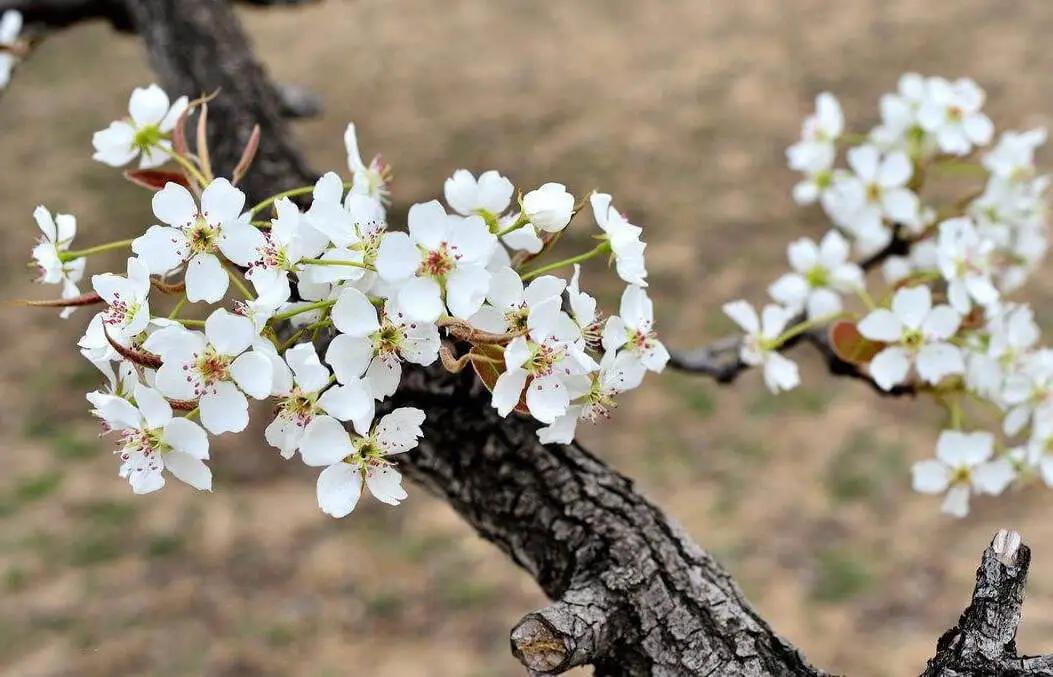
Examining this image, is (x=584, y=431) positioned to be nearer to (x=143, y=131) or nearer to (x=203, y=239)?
(x=143, y=131)

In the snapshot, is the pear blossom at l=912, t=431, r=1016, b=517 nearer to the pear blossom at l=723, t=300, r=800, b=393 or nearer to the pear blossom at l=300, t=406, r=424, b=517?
the pear blossom at l=723, t=300, r=800, b=393

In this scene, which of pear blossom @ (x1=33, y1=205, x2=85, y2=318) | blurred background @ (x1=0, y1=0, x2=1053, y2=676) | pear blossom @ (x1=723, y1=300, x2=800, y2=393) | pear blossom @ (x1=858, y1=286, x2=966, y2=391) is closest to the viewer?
pear blossom @ (x1=33, y1=205, x2=85, y2=318)

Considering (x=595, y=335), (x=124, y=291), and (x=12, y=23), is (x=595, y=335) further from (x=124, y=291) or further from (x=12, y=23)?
(x=12, y=23)

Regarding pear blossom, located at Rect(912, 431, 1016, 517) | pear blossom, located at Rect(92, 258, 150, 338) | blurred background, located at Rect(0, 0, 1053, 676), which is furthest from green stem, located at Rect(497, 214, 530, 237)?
blurred background, located at Rect(0, 0, 1053, 676)

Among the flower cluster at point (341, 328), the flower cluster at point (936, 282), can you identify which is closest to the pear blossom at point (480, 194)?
the flower cluster at point (341, 328)

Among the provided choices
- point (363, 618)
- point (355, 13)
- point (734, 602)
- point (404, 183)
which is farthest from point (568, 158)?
point (734, 602)

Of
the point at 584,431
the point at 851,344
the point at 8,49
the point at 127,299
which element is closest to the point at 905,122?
the point at 851,344

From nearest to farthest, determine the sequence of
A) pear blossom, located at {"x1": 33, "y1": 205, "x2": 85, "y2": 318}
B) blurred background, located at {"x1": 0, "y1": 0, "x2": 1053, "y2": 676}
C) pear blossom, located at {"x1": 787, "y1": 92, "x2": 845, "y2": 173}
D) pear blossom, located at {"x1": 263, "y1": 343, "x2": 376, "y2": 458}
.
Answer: pear blossom, located at {"x1": 263, "y1": 343, "x2": 376, "y2": 458} < pear blossom, located at {"x1": 33, "y1": 205, "x2": 85, "y2": 318} < pear blossom, located at {"x1": 787, "y1": 92, "x2": 845, "y2": 173} < blurred background, located at {"x1": 0, "y1": 0, "x2": 1053, "y2": 676}
